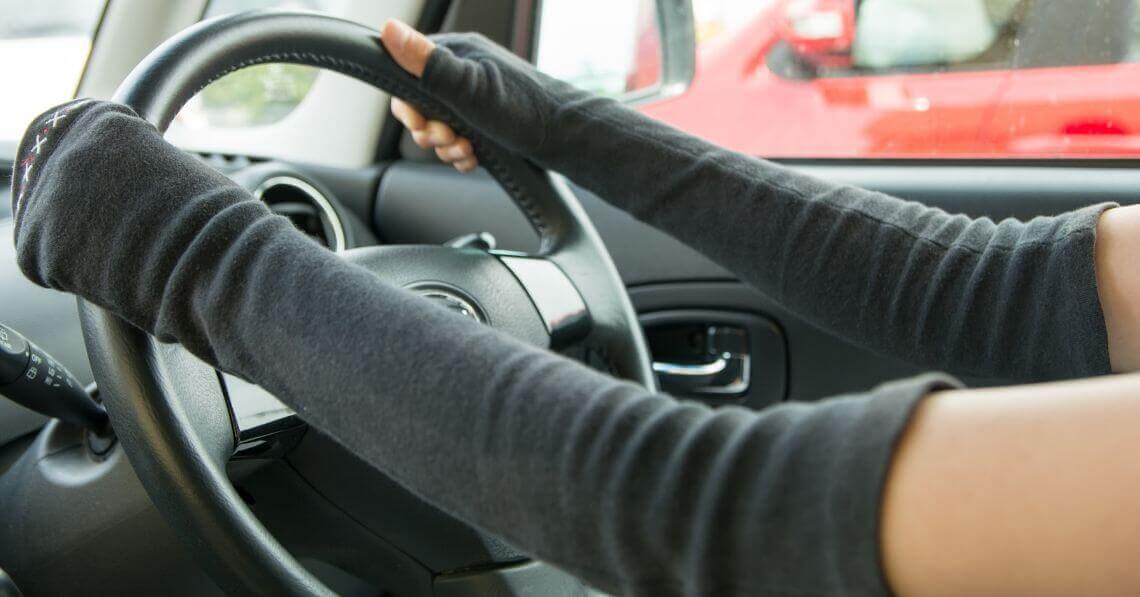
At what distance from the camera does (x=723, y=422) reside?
0.42 metres

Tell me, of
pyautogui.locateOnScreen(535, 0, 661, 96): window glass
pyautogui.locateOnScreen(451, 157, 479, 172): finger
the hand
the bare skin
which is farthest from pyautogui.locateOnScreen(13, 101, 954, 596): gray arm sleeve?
pyautogui.locateOnScreen(535, 0, 661, 96): window glass

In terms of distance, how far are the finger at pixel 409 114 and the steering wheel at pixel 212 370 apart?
0.02 meters

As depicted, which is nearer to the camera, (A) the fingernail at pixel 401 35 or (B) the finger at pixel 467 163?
(A) the fingernail at pixel 401 35

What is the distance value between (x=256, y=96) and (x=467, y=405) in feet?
3.78

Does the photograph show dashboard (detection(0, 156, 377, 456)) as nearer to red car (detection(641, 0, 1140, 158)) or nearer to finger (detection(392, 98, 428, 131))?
finger (detection(392, 98, 428, 131))

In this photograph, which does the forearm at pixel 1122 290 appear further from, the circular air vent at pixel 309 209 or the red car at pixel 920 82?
the circular air vent at pixel 309 209

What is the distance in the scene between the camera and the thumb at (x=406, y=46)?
0.75m

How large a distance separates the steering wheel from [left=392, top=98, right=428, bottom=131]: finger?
2 cm

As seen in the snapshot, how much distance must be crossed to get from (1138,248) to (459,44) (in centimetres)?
56

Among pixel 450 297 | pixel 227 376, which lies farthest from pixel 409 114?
pixel 227 376

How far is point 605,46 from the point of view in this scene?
1523 millimetres

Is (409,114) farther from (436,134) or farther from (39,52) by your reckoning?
(39,52)

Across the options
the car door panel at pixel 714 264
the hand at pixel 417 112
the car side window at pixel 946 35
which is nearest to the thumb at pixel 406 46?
the hand at pixel 417 112

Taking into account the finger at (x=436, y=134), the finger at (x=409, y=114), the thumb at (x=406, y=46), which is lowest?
the finger at (x=436, y=134)
